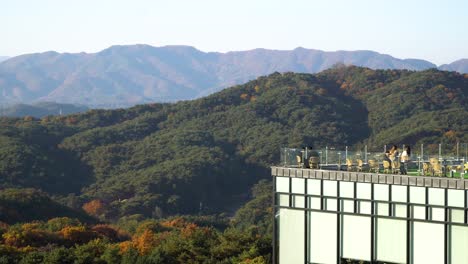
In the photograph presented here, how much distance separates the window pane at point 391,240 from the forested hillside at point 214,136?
74475mm

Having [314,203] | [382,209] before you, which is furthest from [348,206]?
[314,203]

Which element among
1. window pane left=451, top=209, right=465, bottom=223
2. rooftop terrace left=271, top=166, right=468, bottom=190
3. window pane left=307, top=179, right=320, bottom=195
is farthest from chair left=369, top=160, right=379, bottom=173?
window pane left=451, top=209, right=465, bottom=223

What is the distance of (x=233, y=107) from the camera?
598ft

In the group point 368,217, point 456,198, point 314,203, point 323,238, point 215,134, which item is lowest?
point 323,238

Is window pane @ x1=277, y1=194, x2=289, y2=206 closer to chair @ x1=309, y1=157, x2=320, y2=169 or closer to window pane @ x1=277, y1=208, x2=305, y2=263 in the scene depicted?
window pane @ x1=277, y1=208, x2=305, y2=263

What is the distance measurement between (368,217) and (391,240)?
1108 millimetres

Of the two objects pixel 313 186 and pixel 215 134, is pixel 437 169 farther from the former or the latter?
pixel 215 134

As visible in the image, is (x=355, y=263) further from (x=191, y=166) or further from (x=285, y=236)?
(x=191, y=166)

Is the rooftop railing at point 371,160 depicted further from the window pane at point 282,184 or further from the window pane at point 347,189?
the window pane at point 347,189

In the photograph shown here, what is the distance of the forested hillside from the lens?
13125 cm

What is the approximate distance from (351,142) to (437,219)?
132 metres

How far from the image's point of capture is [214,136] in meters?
165

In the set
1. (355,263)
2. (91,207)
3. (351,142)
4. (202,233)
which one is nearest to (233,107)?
(351,142)

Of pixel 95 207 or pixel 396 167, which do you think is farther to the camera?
pixel 95 207
